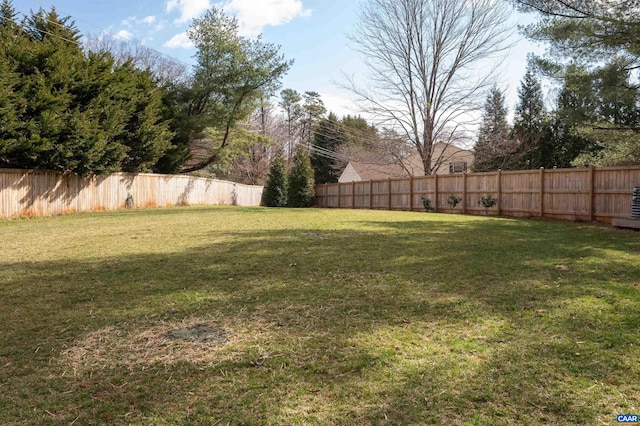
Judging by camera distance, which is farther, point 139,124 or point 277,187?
point 277,187

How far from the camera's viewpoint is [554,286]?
3803mm

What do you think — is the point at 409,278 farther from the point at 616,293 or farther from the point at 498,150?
the point at 498,150

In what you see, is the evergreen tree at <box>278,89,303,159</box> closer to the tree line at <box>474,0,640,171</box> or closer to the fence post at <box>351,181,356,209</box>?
the fence post at <box>351,181,356,209</box>

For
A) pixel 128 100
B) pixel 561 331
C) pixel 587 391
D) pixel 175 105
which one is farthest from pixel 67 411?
pixel 175 105

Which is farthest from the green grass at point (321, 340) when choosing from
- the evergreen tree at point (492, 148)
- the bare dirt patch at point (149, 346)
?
the evergreen tree at point (492, 148)

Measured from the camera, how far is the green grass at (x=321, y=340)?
5.96 feet

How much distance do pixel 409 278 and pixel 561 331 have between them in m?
1.65

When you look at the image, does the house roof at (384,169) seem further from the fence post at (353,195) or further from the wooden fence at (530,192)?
the wooden fence at (530,192)

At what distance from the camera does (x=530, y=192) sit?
13.7 meters

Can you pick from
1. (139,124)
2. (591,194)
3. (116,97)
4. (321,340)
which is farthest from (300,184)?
(321,340)

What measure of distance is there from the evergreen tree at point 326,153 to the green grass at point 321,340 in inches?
1277

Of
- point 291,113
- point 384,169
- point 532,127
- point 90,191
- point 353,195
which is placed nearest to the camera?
point 90,191

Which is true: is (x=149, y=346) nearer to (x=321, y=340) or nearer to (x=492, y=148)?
(x=321, y=340)

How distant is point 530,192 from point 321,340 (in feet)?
43.5
